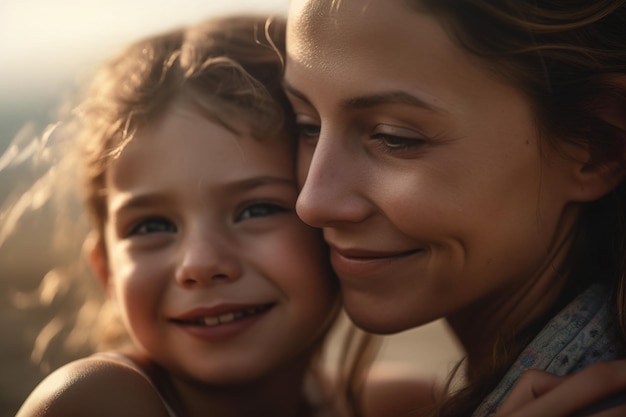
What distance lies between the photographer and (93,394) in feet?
6.68

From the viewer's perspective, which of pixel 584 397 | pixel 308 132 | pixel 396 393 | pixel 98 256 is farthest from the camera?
pixel 396 393

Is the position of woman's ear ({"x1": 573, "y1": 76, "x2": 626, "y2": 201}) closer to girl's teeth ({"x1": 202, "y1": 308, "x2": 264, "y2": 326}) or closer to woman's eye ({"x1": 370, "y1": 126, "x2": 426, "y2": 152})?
woman's eye ({"x1": 370, "y1": 126, "x2": 426, "y2": 152})

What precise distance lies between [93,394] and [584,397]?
117cm

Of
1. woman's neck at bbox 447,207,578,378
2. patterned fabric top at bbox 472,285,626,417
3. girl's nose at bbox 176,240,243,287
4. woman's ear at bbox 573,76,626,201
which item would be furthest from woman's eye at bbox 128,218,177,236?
woman's ear at bbox 573,76,626,201

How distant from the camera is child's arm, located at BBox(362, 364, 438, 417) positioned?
3.08m

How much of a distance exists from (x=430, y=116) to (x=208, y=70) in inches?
30.5

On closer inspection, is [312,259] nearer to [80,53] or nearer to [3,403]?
[80,53]

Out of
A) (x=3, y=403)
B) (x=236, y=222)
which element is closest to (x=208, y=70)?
(x=236, y=222)

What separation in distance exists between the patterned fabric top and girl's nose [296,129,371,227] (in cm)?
52

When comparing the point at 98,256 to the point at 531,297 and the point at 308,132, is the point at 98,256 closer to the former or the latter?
the point at 308,132

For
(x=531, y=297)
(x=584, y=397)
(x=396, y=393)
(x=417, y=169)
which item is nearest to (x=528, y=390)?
(x=584, y=397)

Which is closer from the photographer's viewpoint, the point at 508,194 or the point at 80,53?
the point at 508,194

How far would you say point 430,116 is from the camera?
6.25ft

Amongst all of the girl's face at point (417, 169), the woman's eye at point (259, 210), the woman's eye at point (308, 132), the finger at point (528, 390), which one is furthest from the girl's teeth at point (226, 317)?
the finger at point (528, 390)
